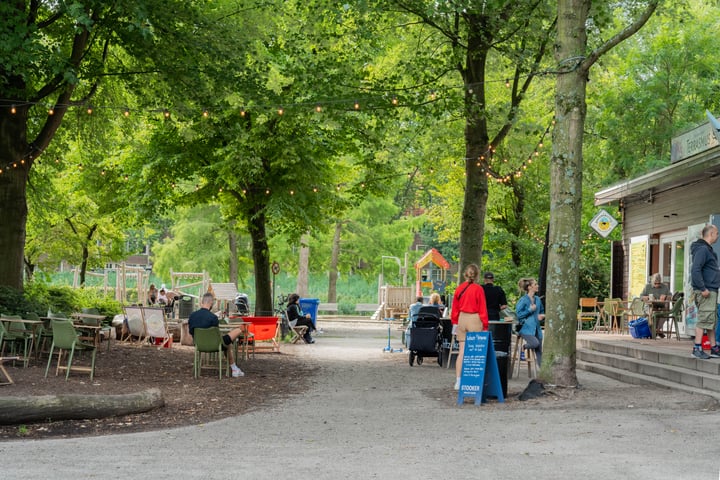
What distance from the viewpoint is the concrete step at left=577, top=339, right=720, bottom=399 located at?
13.0 m

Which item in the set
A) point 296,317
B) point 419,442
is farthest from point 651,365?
point 296,317

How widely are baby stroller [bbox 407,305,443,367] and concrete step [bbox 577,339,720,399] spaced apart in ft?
9.06

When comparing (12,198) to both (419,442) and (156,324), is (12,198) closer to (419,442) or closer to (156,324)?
(156,324)

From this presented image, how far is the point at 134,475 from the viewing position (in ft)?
24.5

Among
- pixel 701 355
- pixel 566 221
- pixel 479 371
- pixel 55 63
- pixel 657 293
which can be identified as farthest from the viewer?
pixel 657 293

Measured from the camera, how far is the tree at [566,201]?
13234 millimetres

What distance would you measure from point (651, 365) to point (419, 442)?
6.98 metres

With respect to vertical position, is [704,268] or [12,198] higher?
[12,198]

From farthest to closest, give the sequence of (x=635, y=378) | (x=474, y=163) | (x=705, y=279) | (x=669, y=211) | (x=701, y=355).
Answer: (x=669, y=211) < (x=474, y=163) < (x=635, y=378) < (x=701, y=355) < (x=705, y=279)

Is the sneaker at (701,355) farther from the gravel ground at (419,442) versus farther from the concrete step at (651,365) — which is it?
the gravel ground at (419,442)

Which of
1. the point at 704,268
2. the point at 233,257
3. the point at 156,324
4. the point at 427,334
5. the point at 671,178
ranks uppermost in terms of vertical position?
the point at 671,178

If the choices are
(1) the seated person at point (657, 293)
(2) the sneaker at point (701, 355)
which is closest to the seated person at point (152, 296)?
(1) the seated person at point (657, 293)

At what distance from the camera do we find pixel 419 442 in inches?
363

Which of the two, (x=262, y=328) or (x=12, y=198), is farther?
(x=262, y=328)
